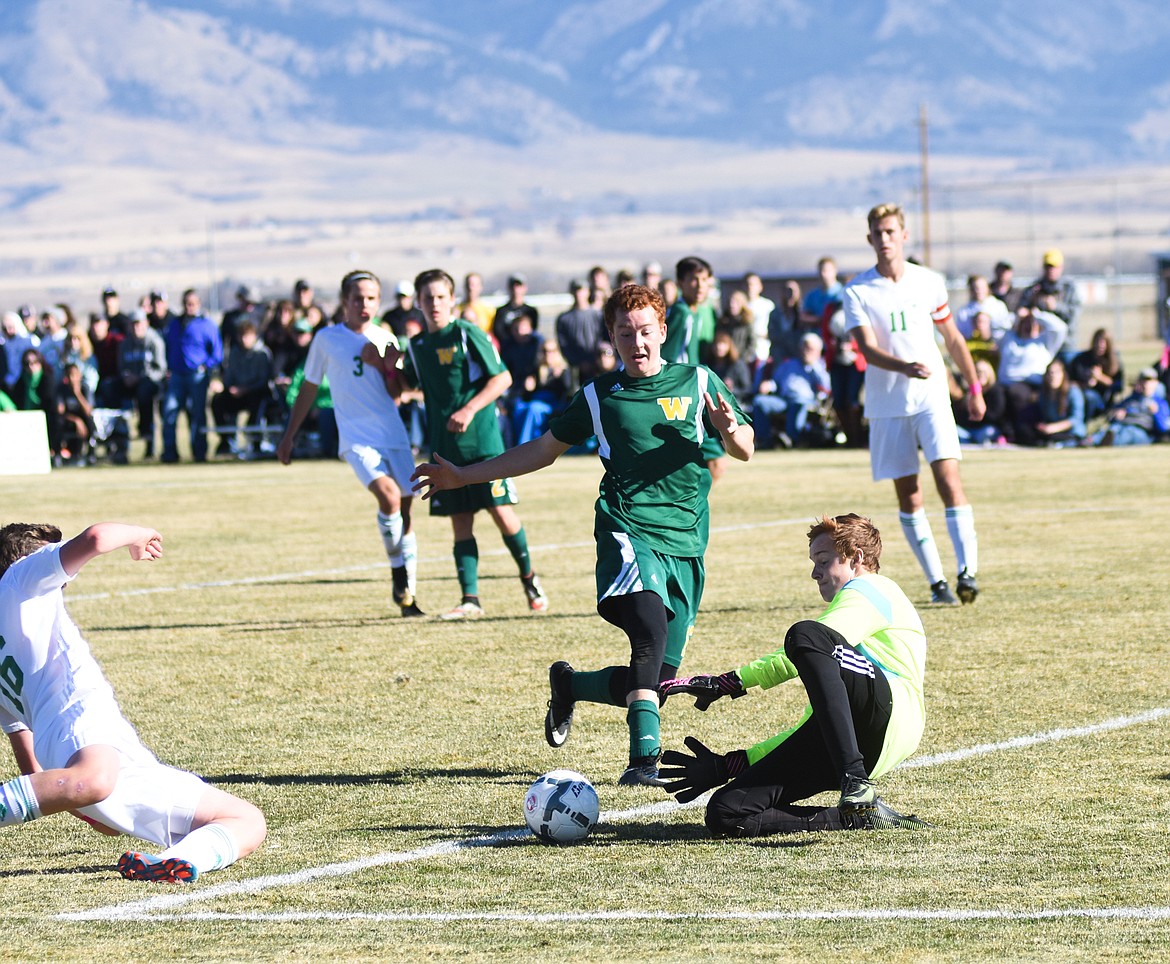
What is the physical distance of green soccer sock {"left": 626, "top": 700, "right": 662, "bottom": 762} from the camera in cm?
677

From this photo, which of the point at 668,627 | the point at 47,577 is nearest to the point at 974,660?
the point at 668,627

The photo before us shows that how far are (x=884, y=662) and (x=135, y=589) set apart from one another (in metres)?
8.19

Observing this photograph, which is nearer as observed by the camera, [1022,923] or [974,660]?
[1022,923]

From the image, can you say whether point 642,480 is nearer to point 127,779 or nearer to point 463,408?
point 127,779

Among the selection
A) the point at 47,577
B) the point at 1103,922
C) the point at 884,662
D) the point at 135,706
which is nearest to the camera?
the point at 1103,922

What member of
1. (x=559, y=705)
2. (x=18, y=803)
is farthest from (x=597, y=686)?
(x=18, y=803)

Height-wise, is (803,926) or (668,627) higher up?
(668,627)

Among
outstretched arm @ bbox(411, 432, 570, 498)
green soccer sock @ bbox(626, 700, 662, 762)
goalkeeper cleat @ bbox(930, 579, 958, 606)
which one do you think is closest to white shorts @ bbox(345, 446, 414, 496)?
goalkeeper cleat @ bbox(930, 579, 958, 606)

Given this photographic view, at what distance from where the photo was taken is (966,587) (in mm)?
11102

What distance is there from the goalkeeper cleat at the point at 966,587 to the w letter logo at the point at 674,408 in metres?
4.48

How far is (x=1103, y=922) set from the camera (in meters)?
5.13

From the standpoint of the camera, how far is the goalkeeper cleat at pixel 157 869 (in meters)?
5.73

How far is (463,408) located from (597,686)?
13.8 ft

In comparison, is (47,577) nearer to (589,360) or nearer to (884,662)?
(884,662)
